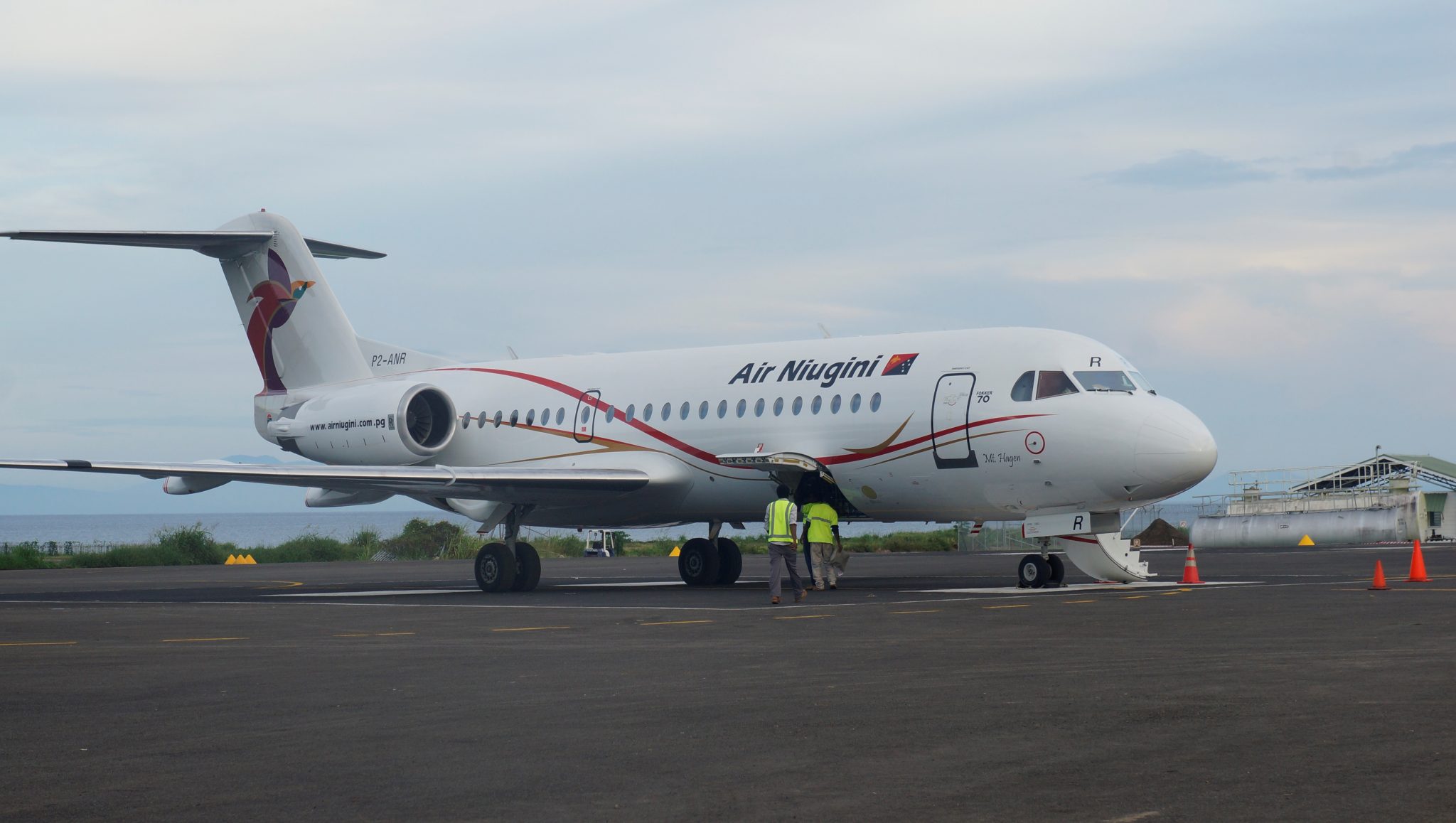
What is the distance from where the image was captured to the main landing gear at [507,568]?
24625mm

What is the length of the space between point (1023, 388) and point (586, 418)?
8636 millimetres

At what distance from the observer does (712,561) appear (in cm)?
2627

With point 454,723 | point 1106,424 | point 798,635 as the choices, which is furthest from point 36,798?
point 1106,424

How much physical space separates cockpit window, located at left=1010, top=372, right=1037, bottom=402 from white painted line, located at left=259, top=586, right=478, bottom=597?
10027mm

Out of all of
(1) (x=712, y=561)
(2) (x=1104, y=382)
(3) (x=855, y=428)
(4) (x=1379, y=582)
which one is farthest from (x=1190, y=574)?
(1) (x=712, y=561)

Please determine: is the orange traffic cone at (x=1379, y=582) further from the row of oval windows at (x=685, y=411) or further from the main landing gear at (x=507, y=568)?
the main landing gear at (x=507, y=568)

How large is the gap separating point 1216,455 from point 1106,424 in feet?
5.26

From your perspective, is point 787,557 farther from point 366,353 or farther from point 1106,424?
point 366,353

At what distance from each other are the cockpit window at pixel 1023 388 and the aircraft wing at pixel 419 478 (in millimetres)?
6624

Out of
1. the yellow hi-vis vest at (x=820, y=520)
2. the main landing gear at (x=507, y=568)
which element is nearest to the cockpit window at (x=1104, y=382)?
the yellow hi-vis vest at (x=820, y=520)

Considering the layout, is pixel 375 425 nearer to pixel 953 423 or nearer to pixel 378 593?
pixel 378 593

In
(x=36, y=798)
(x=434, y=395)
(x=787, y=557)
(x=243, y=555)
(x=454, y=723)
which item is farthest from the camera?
(x=243, y=555)

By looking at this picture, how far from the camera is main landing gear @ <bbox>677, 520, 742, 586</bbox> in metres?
26.3

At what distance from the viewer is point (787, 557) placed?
1975cm
